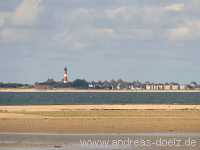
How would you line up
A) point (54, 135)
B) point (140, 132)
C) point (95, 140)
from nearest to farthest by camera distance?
point (95, 140) < point (54, 135) < point (140, 132)

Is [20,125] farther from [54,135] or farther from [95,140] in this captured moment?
[95,140]

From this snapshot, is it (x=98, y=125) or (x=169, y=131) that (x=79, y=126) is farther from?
(x=169, y=131)

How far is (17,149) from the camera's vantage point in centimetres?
2833

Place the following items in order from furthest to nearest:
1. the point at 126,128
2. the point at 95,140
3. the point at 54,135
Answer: the point at 126,128 → the point at 54,135 → the point at 95,140

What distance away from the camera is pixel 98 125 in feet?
137

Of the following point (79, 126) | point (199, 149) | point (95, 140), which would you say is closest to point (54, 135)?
point (95, 140)

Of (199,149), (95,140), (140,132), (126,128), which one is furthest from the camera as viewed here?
(126,128)

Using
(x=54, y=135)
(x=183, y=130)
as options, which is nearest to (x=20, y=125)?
(x=54, y=135)

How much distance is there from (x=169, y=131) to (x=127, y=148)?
9810 mm

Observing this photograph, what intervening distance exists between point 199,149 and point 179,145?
176 cm

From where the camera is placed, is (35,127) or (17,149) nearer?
(17,149)

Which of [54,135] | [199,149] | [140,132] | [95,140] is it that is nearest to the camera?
[199,149]

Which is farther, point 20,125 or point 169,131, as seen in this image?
point 20,125

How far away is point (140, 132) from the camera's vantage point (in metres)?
37.3
